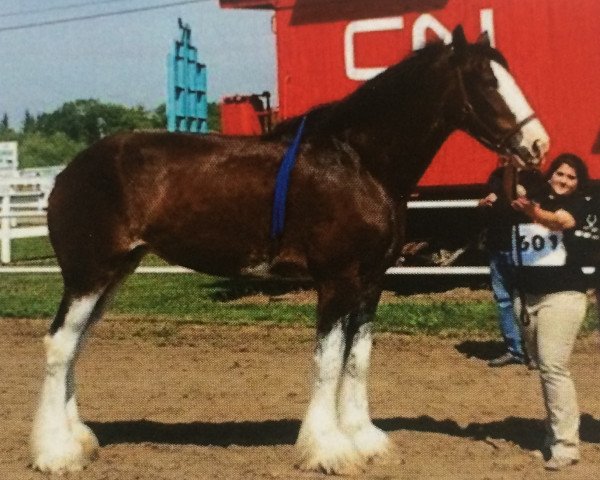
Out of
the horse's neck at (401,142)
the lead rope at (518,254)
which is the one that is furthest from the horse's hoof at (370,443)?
the horse's neck at (401,142)

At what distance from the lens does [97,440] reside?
500cm

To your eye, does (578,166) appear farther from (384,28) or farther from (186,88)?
(186,88)

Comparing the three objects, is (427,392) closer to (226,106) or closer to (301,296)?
(301,296)

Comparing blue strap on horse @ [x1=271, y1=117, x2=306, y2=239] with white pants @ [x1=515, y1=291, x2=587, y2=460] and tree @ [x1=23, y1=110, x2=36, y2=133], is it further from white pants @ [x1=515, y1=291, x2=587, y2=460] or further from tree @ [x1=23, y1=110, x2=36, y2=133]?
tree @ [x1=23, y1=110, x2=36, y2=133]

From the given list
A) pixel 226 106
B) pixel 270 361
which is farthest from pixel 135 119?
pixel 270 361

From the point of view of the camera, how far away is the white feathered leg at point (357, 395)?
480 cm

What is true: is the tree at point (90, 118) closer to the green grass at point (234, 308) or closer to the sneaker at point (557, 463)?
the green grass at point (234, 308)

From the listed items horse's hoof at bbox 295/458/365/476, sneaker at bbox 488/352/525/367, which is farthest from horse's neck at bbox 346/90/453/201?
sneaker at bbox 488/352/525/367

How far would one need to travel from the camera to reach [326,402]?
4.60 m

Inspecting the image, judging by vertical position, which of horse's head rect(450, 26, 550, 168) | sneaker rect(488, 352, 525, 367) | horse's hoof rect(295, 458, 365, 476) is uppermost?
horse's head rect(450, 26, 550, 168)

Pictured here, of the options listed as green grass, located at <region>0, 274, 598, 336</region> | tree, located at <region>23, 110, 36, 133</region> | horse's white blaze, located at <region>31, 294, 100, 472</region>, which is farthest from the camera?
tree, located at <region>23, 110, 36, 133</region>

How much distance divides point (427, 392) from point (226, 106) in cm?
792

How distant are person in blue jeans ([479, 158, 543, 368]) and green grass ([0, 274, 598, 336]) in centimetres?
120

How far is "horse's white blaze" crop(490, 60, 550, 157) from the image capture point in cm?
436
